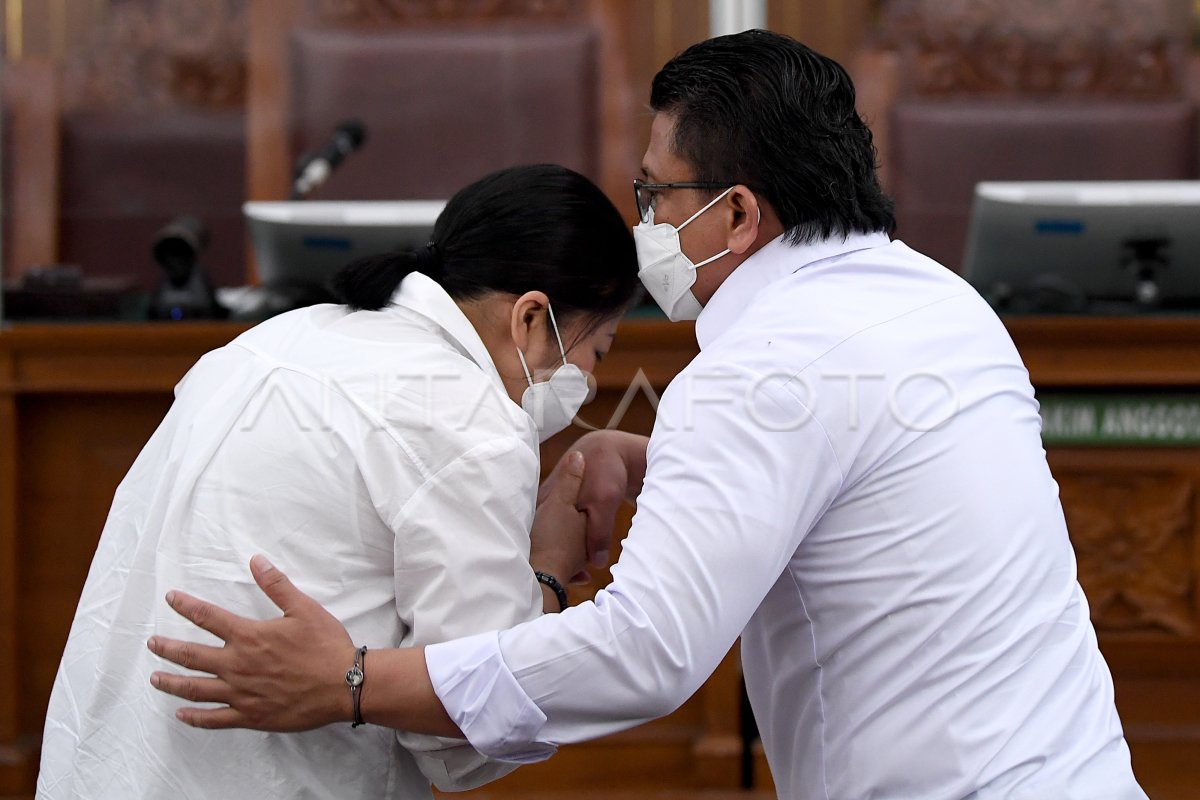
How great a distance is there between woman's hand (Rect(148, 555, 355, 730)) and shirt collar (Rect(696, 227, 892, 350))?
1.55 feet

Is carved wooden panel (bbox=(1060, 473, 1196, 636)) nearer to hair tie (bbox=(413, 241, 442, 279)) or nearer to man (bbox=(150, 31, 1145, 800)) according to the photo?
man (bbox=(150, 31, 1145, 800))

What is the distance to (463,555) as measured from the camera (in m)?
1.20

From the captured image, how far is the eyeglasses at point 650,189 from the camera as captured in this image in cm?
135

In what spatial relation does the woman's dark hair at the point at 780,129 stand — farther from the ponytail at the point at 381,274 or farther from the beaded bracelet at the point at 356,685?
the beaded bracelet at the point at 356,685

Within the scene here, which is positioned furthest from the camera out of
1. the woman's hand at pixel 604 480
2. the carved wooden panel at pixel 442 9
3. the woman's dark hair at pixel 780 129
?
the carved wooden panel at pixel 442 9

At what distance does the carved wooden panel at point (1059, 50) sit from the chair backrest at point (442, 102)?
3.32ft

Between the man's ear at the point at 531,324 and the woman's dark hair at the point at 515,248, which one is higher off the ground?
the woman's dark hair at the point at 515,248

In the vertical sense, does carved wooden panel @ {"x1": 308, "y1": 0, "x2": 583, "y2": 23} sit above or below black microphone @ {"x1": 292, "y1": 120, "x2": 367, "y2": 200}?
above

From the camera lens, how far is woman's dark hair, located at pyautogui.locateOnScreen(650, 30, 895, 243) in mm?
1312

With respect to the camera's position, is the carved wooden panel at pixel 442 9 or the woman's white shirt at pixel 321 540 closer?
the woman's white shirt at pixel 321 540

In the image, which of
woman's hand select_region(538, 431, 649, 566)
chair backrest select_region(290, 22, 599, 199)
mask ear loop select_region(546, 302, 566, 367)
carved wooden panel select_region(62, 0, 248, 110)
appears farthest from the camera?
carved wooden panel select_region(62, 0, 248, 110)

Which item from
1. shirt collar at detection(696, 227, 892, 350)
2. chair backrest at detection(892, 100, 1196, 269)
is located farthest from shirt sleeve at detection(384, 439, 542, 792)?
chair backrest at detection(892, 100, 1196, 269)

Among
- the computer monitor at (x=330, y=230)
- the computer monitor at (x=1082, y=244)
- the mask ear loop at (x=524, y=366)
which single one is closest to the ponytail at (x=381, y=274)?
the mask ear loop at (x=524, y=366)

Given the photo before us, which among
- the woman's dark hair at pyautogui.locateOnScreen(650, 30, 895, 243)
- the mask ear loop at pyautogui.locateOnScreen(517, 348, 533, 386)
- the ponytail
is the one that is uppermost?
the woman's dark hair at pyautogui.locateOnScreen(650, 30, 895, 243)
